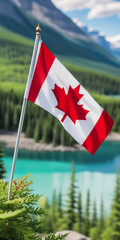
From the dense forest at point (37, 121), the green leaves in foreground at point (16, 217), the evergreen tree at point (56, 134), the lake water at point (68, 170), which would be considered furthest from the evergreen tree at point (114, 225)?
the evergreen tree at point (56, 134)

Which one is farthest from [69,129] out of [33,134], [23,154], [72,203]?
[33,134]

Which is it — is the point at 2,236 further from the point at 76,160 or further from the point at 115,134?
the point at 115,134

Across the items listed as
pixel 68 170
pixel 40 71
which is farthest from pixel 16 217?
pixel 68 170

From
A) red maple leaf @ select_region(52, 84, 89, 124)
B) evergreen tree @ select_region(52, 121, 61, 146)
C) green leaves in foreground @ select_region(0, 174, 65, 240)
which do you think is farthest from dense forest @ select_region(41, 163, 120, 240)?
evergreen tree @ select_region(52, 121, 61, 146)

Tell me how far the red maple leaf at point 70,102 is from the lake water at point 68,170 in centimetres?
3051

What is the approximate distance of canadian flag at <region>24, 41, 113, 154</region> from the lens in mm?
6477

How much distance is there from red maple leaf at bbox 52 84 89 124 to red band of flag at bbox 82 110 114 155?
1.23 feet

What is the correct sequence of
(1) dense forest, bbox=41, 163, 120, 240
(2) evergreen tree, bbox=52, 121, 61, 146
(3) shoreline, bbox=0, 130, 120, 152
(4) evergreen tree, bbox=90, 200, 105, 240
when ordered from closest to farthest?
(1) dense forest, bbox=41, 163, 120, 240 → (4) evergreen tree, bbox=90, 200, 105, 240 → (3) shoreline, bbox=0, 130, 120, 152 → (2) evergreen tree, bbox=52, 121, 61, 146

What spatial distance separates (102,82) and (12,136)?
9334cm

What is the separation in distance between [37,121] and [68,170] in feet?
117

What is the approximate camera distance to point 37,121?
90812 millimetres

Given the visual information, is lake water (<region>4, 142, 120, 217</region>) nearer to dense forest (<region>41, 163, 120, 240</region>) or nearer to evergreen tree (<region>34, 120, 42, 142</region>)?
dense forest (<region>41, 163, 120, 240</region>)

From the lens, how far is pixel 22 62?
633ft

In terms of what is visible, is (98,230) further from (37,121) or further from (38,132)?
(37,121)
